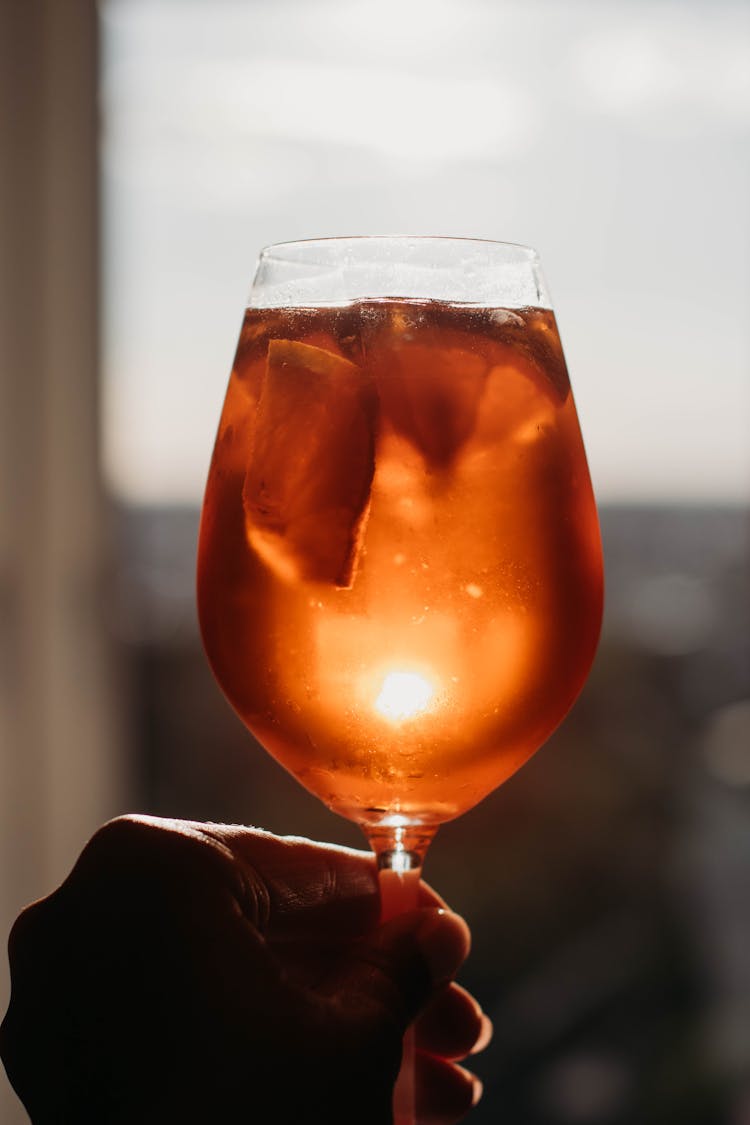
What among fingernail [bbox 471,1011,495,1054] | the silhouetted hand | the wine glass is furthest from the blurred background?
the silhouetted hand

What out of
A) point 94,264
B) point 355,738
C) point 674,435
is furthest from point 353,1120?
point 94,264

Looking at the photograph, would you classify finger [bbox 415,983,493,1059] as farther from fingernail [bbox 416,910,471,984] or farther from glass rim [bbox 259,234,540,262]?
glass rim [bbox 259,234,540,262]

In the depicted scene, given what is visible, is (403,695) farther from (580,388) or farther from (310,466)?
(580,388)

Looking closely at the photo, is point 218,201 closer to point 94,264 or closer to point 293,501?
point 94,264

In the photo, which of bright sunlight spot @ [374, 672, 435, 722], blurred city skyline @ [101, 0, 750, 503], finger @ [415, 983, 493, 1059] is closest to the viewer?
bright sunlight spot @ [374, 672, 435, 722]

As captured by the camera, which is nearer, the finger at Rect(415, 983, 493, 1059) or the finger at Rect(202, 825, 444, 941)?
the finger at Rect(202, 825, 444, 941)

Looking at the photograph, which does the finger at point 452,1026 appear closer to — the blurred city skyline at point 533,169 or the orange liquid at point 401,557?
the orange liquid at point 401,557
